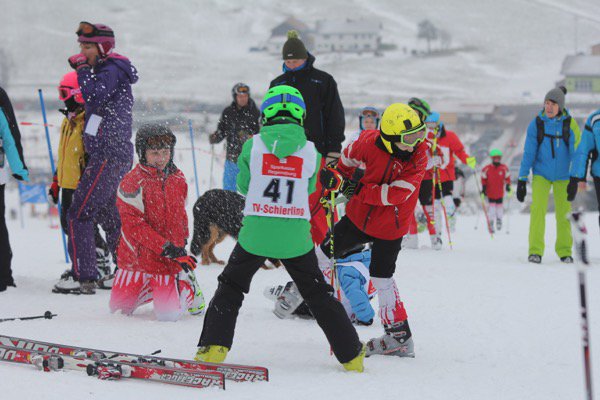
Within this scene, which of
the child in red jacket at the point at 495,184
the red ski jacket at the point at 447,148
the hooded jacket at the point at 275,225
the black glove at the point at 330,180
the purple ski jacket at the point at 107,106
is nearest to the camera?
the hooded jacket at the point at 275,225

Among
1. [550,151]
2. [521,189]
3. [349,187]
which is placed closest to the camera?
[349,187]

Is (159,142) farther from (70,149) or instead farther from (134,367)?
(134,367)

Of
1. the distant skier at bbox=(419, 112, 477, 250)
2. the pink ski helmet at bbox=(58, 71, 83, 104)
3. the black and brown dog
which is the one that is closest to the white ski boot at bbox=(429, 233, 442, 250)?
the distant skier at bbox=(419, 112, 477, 250)

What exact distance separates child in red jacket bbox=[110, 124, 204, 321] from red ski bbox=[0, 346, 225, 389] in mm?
1366

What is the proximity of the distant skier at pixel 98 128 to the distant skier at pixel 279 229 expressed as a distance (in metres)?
2.05

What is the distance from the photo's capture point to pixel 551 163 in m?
7.93

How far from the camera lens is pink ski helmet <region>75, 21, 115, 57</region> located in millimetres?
5449

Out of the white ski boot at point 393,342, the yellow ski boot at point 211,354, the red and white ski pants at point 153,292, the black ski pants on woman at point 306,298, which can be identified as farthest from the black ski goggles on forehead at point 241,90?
the yellow ski boot at point 211,354

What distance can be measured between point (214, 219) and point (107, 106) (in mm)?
2251

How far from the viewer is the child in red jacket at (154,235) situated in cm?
486

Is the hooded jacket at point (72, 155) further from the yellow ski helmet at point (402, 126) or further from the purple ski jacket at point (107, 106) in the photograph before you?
the yellow ski helmet at point (402, 126)

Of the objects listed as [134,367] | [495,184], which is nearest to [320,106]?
[134,367]

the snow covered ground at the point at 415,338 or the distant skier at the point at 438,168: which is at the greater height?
the distant skier at the point at 438,168

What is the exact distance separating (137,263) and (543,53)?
4207 inches
